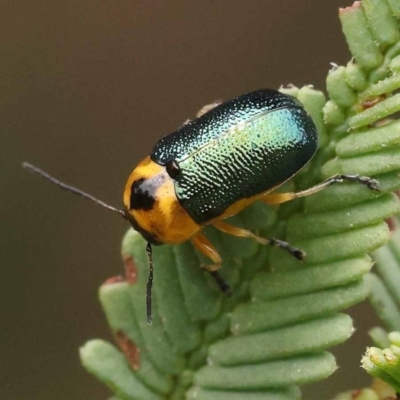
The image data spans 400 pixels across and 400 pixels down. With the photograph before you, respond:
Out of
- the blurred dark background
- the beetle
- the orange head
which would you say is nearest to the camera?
the beetle

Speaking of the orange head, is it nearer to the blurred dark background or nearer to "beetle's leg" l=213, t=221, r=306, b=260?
"beetle's leg" l=213, t=221, r=306, b=260

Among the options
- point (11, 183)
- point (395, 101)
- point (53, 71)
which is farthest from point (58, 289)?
point (395, 101)

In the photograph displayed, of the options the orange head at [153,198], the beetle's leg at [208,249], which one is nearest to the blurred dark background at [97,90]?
the orange head at [153,198]

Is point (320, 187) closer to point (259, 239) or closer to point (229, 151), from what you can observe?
point (259, 239)

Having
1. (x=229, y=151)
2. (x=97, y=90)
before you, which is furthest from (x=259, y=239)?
(x=97, y=90)

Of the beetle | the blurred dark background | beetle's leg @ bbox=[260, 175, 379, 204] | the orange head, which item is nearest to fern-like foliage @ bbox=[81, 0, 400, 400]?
beetle's leg @ bbox=[260, 175, 379, 204]

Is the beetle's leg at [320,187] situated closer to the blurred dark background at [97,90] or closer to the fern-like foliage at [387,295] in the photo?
the fern-like foliage at [387,295]
